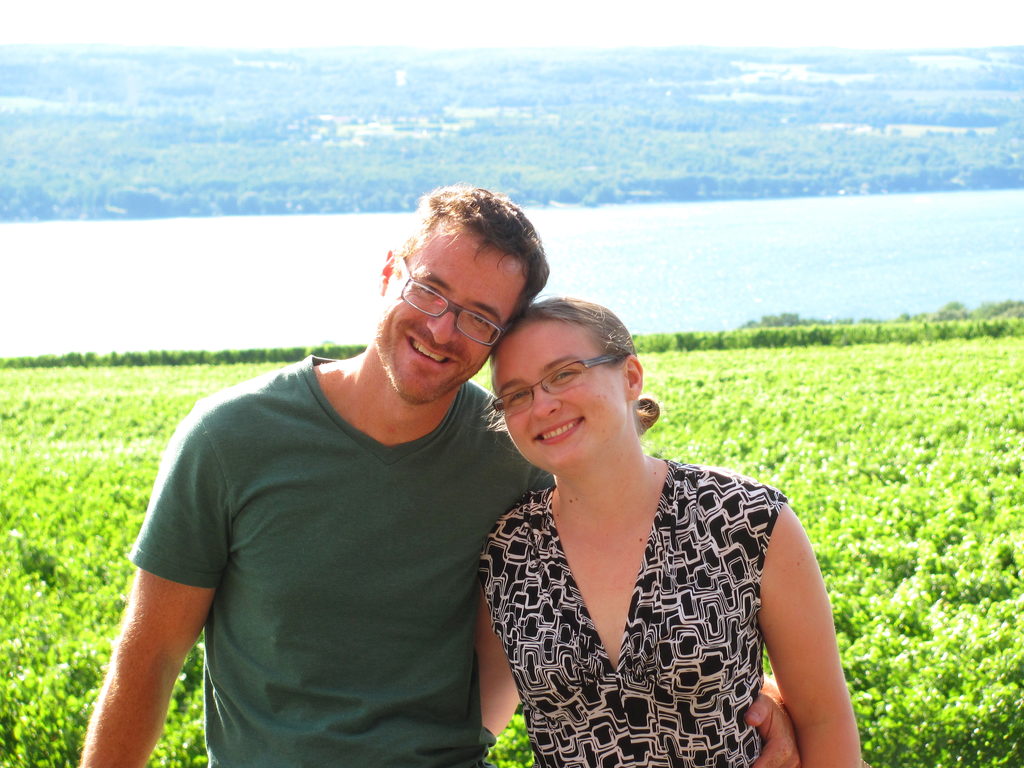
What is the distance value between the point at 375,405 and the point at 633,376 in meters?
0.65

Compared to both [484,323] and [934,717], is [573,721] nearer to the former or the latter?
[484,323]

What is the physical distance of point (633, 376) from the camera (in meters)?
2.58

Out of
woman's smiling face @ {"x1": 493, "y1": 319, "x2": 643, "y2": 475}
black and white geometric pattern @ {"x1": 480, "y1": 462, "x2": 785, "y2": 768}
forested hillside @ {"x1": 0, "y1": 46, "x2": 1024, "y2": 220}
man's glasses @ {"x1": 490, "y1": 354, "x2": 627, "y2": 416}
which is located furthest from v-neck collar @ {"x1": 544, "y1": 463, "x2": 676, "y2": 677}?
forested hillside @ {"x1": 0, "y1": 46, "x2": 1024, "y2": 220}

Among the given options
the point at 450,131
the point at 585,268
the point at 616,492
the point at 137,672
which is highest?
the point at 450,131

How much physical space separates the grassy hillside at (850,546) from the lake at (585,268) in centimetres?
4799

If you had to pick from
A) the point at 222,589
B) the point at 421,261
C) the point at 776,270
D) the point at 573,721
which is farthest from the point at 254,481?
the point at 776,270

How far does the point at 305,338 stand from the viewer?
229 feet

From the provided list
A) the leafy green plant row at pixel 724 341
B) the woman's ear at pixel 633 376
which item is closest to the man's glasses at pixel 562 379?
the woman's ear at pixel 633 376

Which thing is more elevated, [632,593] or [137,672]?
[632,593]

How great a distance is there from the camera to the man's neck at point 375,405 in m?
2.53

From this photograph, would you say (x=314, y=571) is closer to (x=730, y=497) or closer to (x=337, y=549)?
(x=337, y=549)

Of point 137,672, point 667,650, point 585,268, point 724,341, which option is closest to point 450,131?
point 585,268

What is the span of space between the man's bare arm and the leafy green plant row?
2014 centimetres

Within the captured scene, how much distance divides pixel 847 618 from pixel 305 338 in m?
67.6
